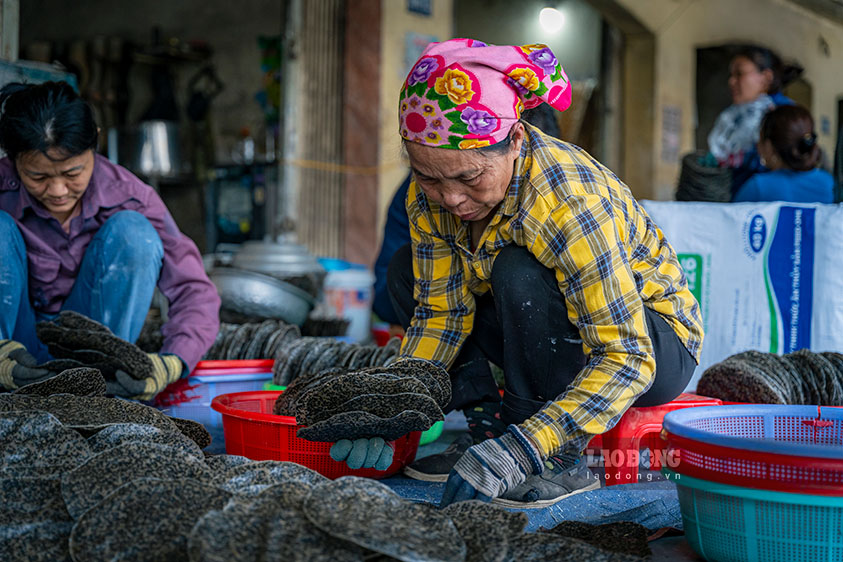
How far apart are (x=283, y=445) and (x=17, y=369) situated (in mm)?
796

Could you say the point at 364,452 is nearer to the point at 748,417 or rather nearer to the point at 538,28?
the point at 748,417

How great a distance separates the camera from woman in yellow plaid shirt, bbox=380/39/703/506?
1520mm

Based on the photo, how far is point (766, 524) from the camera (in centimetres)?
129

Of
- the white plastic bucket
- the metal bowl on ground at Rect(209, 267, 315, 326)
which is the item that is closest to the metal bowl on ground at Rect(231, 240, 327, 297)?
the white plastic bucket

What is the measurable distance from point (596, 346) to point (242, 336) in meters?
1.62

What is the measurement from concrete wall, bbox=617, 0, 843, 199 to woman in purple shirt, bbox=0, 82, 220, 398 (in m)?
5.54

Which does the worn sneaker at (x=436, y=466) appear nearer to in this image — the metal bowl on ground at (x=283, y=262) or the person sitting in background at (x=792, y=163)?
the metal bowl on ground at (x=283, y=262)

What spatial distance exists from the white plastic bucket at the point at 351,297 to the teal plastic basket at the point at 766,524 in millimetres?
3405

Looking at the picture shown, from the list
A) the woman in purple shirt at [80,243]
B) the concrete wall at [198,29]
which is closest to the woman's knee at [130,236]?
the woman in purple shirt at [80,243]

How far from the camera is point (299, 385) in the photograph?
2039 millimetres

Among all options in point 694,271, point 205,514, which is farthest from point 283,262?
point 205,514

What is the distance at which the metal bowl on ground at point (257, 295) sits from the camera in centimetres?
361

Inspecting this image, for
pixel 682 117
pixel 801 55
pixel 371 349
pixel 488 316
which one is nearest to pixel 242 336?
pixel 371 349

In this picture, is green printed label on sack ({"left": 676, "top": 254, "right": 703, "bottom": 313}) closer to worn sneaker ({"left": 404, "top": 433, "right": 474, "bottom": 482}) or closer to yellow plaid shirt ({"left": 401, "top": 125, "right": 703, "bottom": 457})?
yellow plaid shirt ({"left": 401, "top": 125, "right": 703, "bottom": 457})
